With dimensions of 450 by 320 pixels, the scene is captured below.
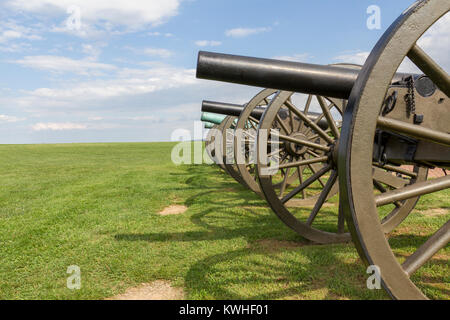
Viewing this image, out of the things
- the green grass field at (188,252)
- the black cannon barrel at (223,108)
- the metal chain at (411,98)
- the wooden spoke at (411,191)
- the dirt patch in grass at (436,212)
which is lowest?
the green grass field at (188,252)

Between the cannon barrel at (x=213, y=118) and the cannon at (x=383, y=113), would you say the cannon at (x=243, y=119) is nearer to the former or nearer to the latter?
the cannon at (x=383, y=113)

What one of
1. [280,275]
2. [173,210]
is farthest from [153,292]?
[173,210]

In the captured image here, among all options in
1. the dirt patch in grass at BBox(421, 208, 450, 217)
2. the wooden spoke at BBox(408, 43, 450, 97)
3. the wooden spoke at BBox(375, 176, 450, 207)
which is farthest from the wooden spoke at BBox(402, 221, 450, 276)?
the dirt patch in grass at BBox(421, 208, 450, 217)

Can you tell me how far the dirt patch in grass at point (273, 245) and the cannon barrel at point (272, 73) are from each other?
2.11 metres

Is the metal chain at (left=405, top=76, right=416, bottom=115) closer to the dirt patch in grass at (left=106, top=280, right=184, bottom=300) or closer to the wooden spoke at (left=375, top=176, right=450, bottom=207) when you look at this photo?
the wooden spoke at (left=375, top=176, right=450, bottom=207)

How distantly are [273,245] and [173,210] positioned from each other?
2680 millimetres

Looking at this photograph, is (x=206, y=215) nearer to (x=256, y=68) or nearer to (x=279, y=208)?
(x=279, y=208)

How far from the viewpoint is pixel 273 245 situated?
161 inches

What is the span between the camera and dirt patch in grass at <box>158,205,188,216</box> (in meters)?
6.05

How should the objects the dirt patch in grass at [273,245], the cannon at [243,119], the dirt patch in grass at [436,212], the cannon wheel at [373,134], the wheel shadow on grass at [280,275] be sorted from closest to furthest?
the cannon wheel at [373,134]
the wheel shadow on grass at [280,275]
the dirt patch in grass at [273,245]
the dirt patch in grass at [436,212]
the cannon at [243,119]

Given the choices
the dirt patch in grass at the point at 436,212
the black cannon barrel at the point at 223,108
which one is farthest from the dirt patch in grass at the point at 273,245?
the black cannon barrel at the point at 223,108

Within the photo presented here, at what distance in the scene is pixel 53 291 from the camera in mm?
3033

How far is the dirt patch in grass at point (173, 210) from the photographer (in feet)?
19.8

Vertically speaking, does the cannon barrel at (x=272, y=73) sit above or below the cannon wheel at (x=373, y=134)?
above
